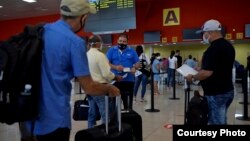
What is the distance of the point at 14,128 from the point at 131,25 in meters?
4.62

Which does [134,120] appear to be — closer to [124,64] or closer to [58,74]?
[58,74]

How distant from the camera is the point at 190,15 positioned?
12.2m

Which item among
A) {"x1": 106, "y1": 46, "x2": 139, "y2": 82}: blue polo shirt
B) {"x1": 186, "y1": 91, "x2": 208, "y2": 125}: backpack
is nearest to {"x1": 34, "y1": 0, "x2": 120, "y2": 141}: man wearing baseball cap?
{"x1": 186, "y1": 91, "x2": 208, "y2": 125}: backpack

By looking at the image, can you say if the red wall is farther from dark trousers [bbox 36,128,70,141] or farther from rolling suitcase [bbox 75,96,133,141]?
dark trousers [bbox 36,128,70,141]

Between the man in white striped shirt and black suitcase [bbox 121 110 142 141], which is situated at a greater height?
the man in white striped shirt

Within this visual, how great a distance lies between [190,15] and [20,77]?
1136cm

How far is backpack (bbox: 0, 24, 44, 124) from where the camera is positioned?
151 centimetres

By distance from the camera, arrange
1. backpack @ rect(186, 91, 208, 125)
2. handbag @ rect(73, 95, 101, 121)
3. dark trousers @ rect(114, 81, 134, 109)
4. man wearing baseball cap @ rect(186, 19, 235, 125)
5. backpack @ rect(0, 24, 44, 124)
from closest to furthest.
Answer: backpack @ rect(0, 24, 44, 124) → man wearing baseball cap @ rect(186, 19, 235, 125) → backpack @ rect(186, 91, 208, 125) → handbag @ rect(73, 95, 101, 121) → dark trousers @ rect(114, 81, 134, 109)

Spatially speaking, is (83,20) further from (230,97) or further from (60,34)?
(230,97)

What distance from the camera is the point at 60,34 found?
1667 millimetres

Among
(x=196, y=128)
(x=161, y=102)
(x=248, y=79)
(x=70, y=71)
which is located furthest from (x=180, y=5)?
(x=70, y=71)

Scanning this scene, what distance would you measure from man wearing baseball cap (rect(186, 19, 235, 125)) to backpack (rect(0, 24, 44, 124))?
1.97 metres

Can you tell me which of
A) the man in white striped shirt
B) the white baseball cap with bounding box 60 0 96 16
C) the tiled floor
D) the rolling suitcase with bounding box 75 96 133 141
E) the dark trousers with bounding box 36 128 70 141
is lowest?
the tiled floor

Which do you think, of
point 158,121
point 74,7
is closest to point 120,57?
point 158,121
